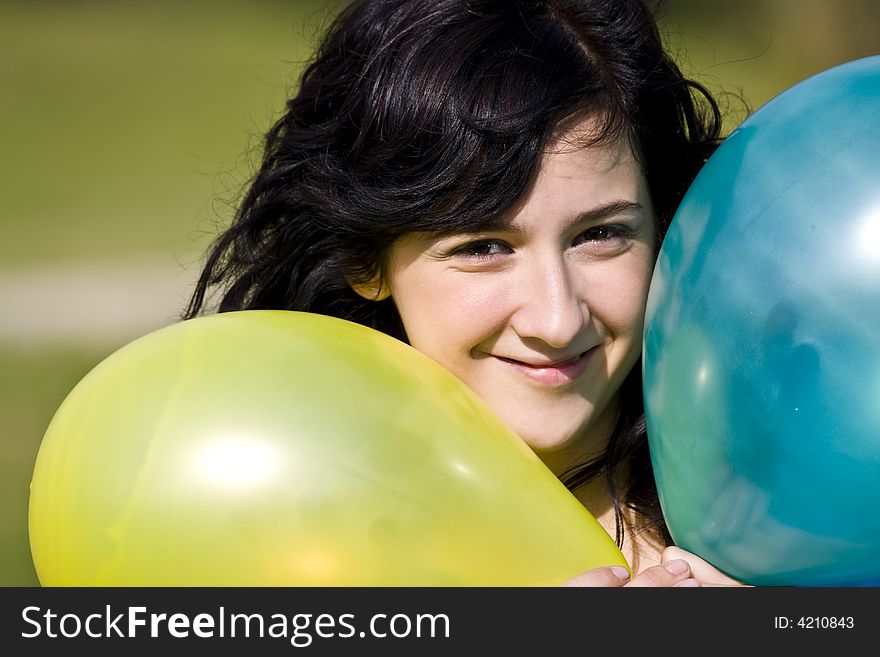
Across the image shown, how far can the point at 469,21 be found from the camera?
1.79 m

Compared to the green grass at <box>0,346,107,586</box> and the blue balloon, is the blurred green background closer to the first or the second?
the green grass at <box>0,346,107,586</box>

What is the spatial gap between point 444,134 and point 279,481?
666mm

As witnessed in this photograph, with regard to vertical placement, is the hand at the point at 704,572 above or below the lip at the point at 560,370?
below

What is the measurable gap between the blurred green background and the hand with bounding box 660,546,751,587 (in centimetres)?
211

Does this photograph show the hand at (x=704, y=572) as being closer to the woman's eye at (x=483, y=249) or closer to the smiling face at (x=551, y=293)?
the smiling face at (x=551, y=293)

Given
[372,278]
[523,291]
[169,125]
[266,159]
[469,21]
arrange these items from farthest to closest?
[169,125] → [266,159] → [372,278] → [469,21] → [523,291]

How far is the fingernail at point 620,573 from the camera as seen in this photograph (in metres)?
1.34

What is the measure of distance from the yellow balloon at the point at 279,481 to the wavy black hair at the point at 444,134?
0.40m

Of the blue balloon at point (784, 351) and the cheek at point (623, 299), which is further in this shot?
the cheek at point (623, 299)

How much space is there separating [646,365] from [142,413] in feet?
2.10

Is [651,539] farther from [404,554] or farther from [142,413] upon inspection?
[142,413]

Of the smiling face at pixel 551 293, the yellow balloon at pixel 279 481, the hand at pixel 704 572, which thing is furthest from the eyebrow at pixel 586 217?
the hand at pixel 704 572

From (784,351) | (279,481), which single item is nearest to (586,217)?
(784,351)
